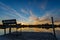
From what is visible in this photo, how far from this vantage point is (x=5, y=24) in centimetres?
1212

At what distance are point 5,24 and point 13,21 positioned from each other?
42.9 inches

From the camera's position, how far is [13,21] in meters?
11.7

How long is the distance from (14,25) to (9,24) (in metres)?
0.59

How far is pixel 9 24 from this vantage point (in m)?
12.0

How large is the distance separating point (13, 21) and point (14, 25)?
0.49 metres

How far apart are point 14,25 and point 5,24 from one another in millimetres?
1042

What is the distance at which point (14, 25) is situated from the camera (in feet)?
39.0

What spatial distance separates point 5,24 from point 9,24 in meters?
0.46
